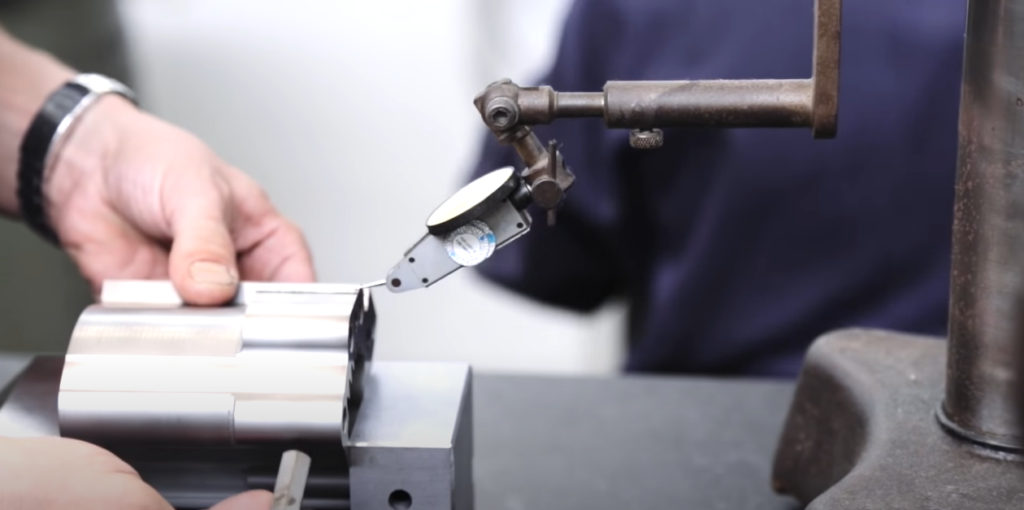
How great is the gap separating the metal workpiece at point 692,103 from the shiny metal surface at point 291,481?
7.3 inches

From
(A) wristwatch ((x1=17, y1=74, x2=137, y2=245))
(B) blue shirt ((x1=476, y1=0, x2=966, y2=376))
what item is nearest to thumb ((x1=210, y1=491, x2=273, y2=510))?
(A) wristwatch ((x1=17, y1=74, x2=137, y2=245))

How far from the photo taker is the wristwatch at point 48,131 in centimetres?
89

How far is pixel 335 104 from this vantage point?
6.73 feet

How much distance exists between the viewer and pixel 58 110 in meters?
0.90

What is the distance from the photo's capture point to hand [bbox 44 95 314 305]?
2.71 feet

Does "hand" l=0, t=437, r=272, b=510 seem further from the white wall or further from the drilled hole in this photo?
the white wall

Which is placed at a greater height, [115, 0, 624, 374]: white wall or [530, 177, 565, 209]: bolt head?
[530, 177, 565, 209]: bolt head

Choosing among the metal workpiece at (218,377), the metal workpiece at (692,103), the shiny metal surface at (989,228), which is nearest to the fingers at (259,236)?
the metal workpiece at (218,377)

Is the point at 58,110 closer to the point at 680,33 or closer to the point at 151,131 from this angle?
the point at 151,131

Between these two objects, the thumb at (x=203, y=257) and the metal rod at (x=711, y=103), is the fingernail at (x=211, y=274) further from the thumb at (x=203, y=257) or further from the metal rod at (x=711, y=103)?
the metal rod at (x=711, y=103)

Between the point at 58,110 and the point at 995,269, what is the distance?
70cm

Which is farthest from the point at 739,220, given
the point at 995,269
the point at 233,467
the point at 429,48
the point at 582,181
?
the point at 429,48

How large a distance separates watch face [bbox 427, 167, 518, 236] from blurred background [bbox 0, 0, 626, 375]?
4.55ft

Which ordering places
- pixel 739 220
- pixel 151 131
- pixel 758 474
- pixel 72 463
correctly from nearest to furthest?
pixel 72 463 → pixel 758 474 → pixel 151 131 → pixel 739 220
